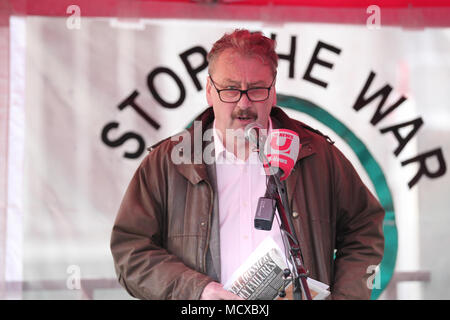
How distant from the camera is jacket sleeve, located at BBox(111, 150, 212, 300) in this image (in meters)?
2.15

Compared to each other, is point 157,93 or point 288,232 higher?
point 157,93

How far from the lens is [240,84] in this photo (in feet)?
7.57

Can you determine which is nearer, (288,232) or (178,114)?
(288,232)

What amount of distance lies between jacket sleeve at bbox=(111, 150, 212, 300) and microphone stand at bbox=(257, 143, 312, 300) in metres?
0.48

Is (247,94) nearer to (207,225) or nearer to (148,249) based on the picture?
(207,225)

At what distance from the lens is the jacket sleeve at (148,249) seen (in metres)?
2.15

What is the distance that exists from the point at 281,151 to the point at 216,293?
62 centimetres

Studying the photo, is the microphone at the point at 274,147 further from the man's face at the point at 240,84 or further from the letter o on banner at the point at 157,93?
the letter o on banner at the point at 157,93

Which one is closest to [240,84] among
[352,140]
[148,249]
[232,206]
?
[232,206]

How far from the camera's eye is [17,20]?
3238 mm

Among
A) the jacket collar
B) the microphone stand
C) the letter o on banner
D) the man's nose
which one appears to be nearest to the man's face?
the man's nose

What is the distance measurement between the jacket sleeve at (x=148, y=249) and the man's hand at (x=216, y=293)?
0.02m
